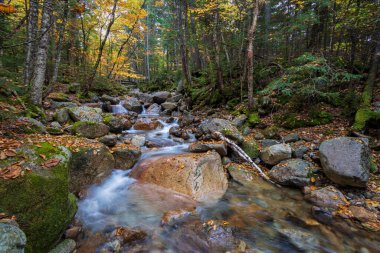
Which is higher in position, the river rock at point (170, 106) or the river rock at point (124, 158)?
the river rock at point (170, 106)

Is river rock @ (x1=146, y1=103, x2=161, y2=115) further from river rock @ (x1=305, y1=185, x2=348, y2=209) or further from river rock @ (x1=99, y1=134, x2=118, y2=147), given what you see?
river rock @ (x1=305, y1=185, x2=348, y2=209)

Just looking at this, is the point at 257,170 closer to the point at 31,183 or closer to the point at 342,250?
the point at 342,250

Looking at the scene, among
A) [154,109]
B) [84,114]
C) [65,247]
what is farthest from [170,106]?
[65,247]

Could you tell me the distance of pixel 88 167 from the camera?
5.35m

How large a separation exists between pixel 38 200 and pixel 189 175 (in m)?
3.40

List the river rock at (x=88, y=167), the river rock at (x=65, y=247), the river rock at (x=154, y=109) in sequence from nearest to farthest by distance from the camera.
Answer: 1. the river rock at (x=65, y=247)
2. the river rock at (x=88, y=167)
3. the river rock at (x=154, y=109)

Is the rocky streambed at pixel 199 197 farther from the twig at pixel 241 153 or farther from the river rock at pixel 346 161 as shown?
the twig at pixel 241 153

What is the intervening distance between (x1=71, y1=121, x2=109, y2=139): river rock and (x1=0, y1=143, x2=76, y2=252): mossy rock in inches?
148

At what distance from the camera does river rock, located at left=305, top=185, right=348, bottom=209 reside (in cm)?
496

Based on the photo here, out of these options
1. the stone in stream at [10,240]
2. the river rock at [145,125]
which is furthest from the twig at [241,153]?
the stone in stream at [10,240]

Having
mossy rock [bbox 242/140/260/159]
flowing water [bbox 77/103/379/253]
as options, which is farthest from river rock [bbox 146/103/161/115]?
flowing water [bbox 77/103/379/253]

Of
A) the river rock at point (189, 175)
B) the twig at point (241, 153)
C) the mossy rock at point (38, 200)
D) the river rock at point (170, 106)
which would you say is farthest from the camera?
the river rock at point (170, 106)

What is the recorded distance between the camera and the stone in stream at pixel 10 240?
2.06 metres

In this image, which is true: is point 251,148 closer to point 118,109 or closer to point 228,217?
point 228,217
